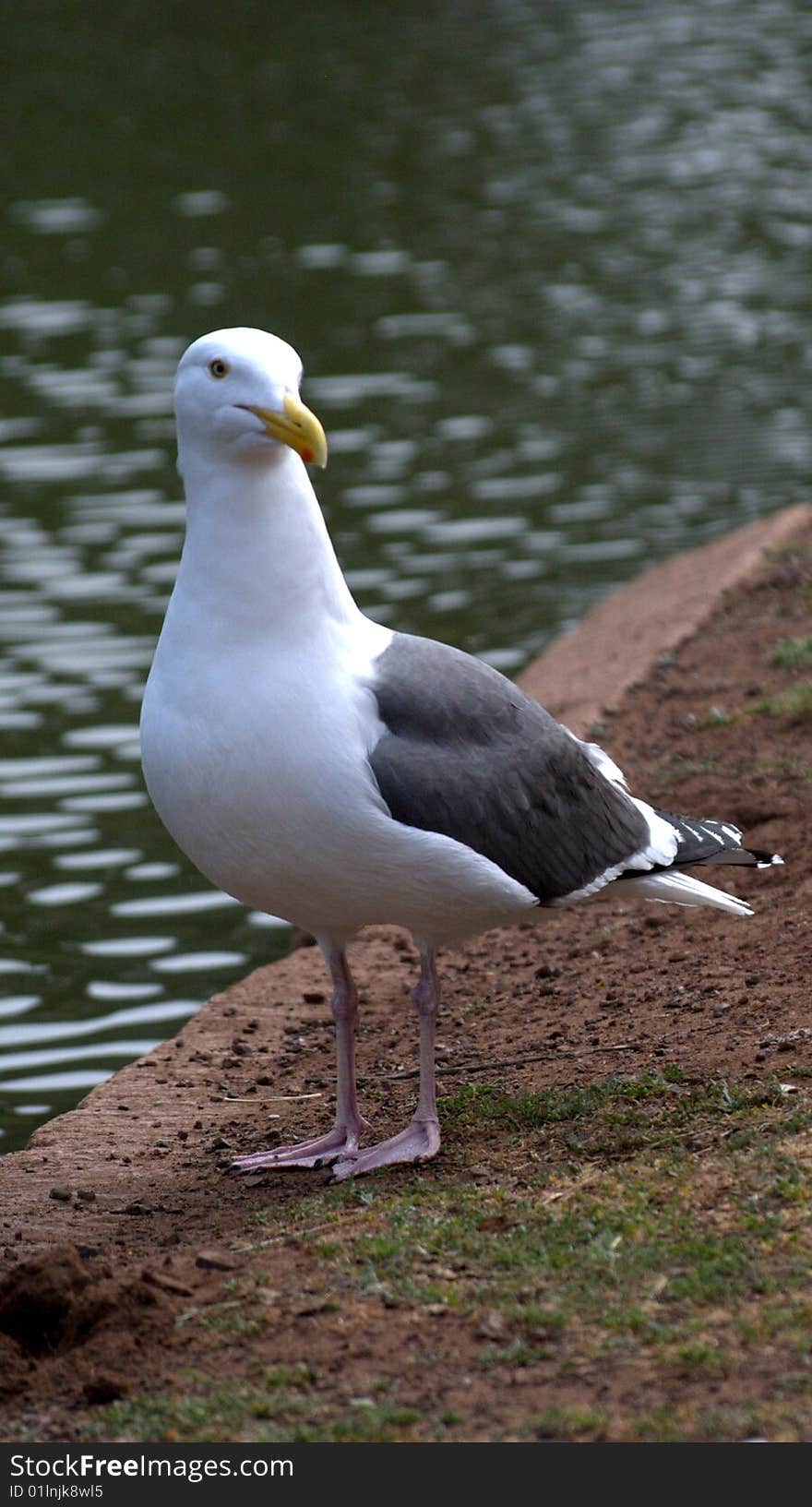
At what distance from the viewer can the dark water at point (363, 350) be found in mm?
9977

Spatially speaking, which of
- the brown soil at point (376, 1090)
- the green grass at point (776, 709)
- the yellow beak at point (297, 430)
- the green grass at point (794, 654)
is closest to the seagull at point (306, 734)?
the yellow beak at point (297, 430)

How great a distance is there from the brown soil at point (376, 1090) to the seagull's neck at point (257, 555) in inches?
60.2

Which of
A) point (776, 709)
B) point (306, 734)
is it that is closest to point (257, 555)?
point (306, 734)

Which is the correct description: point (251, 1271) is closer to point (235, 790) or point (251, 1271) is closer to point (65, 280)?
point (235, 790)

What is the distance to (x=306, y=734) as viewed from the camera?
18.1 feet

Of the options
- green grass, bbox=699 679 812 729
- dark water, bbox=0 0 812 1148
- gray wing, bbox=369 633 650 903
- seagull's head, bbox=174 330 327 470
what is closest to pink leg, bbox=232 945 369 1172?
gray wing, bbox=369 633 650 903

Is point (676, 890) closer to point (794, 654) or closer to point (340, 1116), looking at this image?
point (340, 1116)

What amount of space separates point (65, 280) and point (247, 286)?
1.84 meters

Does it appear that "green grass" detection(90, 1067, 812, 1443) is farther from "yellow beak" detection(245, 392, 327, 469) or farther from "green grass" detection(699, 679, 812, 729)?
"green grass" detection(699, 679, 812, 729)

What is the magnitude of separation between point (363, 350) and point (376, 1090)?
38.8 ft

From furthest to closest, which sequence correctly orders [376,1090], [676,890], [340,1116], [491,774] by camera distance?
1. [376,1090]
2. [676,890]
3. [340,1116]
4. [491,774]

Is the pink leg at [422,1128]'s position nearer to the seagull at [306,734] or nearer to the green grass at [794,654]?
the seagull at [306,734]

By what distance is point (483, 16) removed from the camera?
119 feet

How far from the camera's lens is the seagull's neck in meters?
5.69
